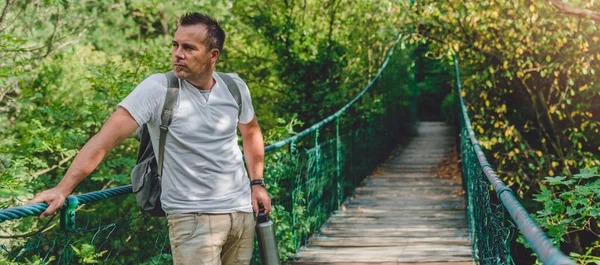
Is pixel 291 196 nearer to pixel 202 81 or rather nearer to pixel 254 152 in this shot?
pixel 254 152

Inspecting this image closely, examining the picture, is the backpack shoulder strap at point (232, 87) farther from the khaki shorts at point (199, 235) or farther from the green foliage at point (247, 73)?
the green foliage at point (247, 73)

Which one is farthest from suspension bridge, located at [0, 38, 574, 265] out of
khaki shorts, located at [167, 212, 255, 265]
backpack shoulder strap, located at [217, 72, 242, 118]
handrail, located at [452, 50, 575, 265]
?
backpack shoulder strap, located at [217, 72, 242, 118]

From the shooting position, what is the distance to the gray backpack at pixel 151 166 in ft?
7.97

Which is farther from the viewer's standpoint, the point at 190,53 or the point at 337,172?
the point at 337,172

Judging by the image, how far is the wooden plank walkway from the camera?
571cm

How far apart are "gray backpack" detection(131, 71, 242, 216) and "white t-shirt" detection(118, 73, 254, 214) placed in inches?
0.8

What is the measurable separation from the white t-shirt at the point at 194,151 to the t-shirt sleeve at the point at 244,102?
180mm

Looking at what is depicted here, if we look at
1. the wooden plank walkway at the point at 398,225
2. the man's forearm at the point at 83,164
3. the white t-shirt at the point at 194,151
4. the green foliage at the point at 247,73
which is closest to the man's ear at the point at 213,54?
the white t-shirt at the point at 194,151

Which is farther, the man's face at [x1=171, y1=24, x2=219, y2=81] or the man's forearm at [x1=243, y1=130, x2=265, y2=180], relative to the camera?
the man's forearm at [x1=243, y1=130, x2=265, y2=180]

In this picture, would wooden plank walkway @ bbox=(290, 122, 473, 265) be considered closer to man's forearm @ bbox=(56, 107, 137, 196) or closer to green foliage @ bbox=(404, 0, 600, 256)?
green foliage @ bbox=(404, 0, 600, 256)

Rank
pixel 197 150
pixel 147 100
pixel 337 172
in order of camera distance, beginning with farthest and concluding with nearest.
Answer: pixel 337 172 → pixel 197 150 → pixel 147 100

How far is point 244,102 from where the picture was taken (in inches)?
109

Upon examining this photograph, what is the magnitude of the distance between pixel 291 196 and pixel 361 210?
8.15 ft

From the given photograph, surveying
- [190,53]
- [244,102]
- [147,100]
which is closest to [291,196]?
[244,102]
